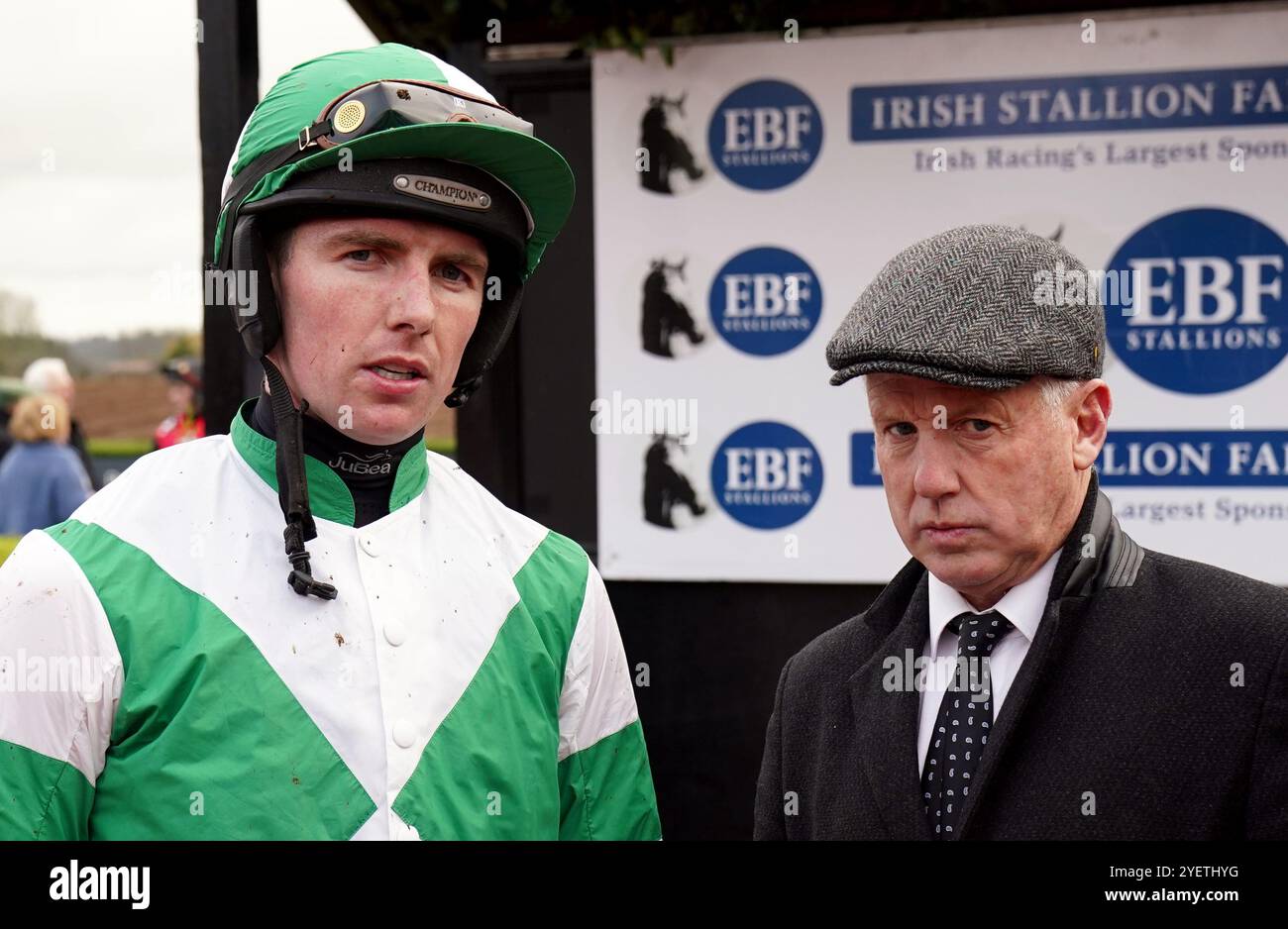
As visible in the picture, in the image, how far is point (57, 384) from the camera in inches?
264

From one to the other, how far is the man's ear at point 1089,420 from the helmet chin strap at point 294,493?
97 cm

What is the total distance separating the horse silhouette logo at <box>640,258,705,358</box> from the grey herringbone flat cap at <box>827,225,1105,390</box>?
218 centimetres

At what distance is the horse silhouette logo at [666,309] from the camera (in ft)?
12.5

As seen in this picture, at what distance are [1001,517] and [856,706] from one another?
344mm

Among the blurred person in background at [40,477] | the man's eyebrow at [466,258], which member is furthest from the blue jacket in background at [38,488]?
the man's eyebrow at [466,258]

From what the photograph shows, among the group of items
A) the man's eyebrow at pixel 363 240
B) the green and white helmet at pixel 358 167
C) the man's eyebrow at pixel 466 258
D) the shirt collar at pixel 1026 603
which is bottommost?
the shirt collar at pixel 1026 603

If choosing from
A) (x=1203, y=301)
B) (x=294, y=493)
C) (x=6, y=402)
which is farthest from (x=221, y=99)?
(x=6, y=402)

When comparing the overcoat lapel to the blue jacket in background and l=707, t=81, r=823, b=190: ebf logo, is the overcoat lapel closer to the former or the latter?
l=707, t=81, r=823, b=190: ebf logo

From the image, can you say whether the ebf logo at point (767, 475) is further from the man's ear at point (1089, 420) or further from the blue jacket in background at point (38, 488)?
the blue jacket in background at point (38, 488)

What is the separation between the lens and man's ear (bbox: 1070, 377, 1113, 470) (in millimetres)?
1607

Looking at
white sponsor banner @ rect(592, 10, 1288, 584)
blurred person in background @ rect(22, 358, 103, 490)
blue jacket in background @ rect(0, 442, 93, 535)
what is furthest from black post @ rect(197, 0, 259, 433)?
blurred person in background @ rect(22, 358, 103, 490)

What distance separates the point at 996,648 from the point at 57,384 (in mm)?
6162
